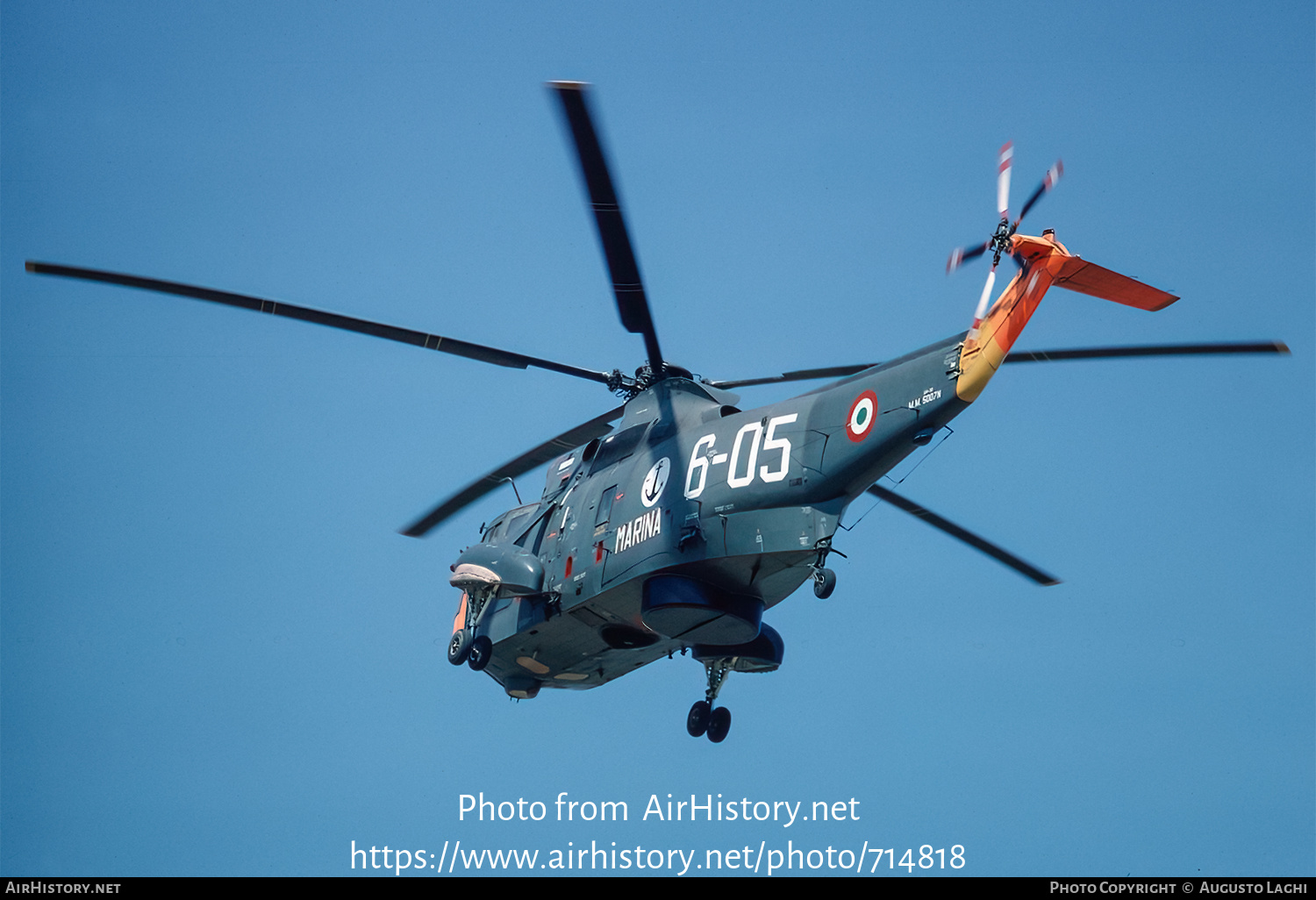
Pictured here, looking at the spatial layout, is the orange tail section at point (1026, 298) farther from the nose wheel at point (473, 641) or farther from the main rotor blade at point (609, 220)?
the nose wheel at point (473, 641)

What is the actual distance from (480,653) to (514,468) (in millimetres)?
2972

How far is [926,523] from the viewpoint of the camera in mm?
21453

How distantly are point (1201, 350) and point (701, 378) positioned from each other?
7315mm

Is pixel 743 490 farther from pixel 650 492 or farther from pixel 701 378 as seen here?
pixel 701 378

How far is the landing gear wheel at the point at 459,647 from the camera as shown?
73.3ft

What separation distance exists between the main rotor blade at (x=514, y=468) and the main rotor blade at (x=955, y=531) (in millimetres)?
4255

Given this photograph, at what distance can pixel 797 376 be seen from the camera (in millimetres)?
21328

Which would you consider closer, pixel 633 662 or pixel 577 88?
pixel 577 88

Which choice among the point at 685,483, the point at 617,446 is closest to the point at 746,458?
the point at 685,483

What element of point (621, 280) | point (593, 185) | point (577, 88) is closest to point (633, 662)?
point (621, 280)

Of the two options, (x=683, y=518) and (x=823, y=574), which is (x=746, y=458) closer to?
Answer: (x=683, y=518)

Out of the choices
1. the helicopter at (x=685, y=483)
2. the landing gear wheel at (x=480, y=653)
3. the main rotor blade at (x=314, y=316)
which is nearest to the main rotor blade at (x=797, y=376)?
the helicopter at (x=685, y=483)

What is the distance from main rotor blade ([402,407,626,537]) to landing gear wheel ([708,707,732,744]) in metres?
4.68

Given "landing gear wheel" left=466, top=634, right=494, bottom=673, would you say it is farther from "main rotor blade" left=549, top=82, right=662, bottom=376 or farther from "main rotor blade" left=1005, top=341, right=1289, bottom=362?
"main rotor blade" left=1005, top=341, right=1289, bottom=362
